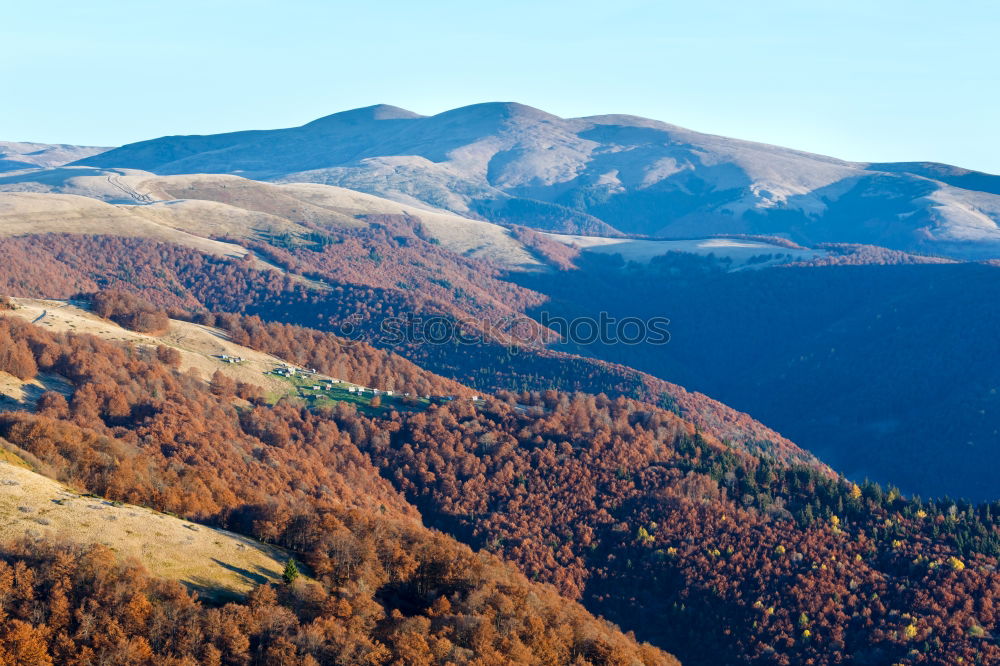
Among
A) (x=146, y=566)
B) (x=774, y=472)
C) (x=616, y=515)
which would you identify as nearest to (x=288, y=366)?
(x=616, y=515)

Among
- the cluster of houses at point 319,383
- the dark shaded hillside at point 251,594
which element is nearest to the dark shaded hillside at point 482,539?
the dark shaded hillside at point 251,594

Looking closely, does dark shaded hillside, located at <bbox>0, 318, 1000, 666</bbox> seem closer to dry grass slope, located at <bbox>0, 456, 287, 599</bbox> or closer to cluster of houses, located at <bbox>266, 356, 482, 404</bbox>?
dry grass slope, located at <bbox>0, 456, 287, 599</bbox>

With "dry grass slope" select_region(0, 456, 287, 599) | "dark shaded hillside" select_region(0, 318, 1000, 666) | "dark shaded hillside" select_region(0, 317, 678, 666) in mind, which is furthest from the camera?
"dry grass slope" select_region(0, 456, 287, 599)

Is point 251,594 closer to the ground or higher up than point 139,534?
closer to the ground

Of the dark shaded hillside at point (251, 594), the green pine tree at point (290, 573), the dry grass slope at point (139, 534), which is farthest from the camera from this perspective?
the green pine tree at point (290, 573)

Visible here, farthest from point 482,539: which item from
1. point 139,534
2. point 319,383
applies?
point 139,534

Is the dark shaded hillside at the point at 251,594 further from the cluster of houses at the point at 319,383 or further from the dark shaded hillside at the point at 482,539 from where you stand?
the cluster of houses at the point at 319,383

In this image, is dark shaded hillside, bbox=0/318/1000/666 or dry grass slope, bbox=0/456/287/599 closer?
dark shaded hillside, bbox=0/318/1000/666

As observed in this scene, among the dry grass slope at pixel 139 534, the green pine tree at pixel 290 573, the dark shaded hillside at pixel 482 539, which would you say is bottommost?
the dark shaded hillside at pixel 482 539

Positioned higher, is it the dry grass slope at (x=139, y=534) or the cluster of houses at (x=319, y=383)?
the dry grass slope at (x=139, y=534)

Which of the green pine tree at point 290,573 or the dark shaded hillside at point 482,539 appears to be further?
the green pine tree at point 290,573

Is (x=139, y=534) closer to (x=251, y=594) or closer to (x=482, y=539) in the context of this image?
(x=251, y=594)

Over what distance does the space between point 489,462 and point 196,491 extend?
79786mm

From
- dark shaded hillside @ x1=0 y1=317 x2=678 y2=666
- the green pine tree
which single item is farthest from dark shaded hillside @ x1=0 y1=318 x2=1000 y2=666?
the green pine tree
